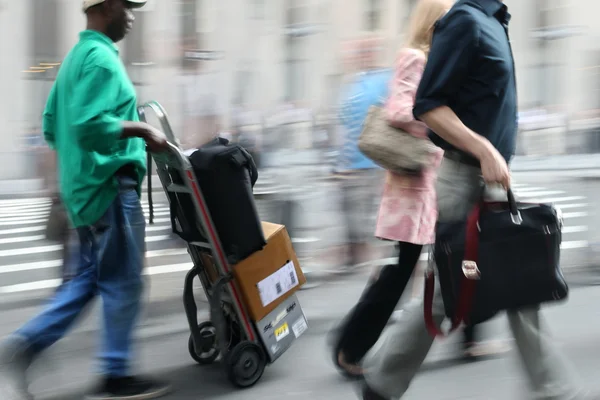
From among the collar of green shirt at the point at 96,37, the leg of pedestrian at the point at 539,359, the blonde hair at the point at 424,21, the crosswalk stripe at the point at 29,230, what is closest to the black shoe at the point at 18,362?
the collar of green shirt at the point at 96,37

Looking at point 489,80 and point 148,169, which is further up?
point 489,80

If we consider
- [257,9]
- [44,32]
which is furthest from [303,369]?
[257,9]

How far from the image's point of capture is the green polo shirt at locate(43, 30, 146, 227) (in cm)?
362

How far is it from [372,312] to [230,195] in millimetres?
868

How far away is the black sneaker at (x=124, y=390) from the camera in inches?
154

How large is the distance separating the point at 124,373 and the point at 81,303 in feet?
1.19

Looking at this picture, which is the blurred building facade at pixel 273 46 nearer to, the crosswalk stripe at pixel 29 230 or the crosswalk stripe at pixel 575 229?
the crosswalk stripe at pixel 29 230

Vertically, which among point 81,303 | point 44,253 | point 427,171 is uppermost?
point 427,171

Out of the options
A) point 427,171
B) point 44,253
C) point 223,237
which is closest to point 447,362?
point 427,171

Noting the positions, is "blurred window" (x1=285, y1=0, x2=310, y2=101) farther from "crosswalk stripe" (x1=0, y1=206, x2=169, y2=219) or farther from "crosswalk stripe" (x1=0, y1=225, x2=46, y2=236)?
"crosswalk stripe" (x1=0, y1=225, x2=46, y2=236)

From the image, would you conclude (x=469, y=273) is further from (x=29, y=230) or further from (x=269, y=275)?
(x=29, y=230)

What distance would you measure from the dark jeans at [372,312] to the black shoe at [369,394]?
867mm

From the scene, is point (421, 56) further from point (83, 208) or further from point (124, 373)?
point (124, 373)

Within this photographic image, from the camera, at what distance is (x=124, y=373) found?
3896 mm
